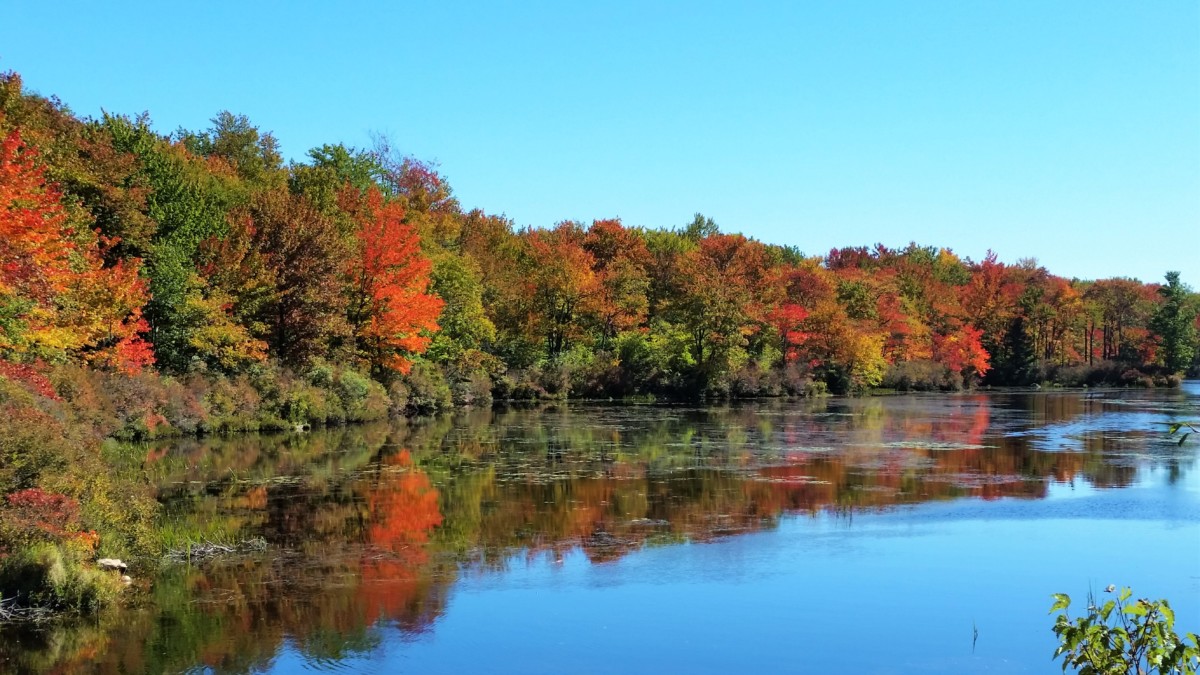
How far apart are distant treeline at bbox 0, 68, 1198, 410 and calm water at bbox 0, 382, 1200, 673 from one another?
6504 mm

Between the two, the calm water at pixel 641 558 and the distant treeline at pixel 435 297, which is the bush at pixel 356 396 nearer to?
the distant treeline at pixel 435 297

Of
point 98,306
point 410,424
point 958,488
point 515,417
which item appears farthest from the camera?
point 515,417

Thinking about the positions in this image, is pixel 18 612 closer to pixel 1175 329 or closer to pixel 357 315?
pixel 357 315

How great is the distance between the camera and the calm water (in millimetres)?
10594

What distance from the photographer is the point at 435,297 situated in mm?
43469

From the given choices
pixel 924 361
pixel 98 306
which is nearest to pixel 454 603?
pixel 98 306

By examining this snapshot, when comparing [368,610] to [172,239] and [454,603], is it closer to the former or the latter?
[454,603]

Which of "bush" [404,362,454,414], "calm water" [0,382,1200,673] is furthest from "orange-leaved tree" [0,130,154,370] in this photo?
"bush" [404,362,454,414]

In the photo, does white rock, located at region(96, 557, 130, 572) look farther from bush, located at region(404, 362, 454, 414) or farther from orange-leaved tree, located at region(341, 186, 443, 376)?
bush, located at region(404, 362, 454, 414)

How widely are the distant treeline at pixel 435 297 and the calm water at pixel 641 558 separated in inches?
256

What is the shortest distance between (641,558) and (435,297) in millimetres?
30251

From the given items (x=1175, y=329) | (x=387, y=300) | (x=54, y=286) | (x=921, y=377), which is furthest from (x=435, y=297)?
(x=1175, y=329)

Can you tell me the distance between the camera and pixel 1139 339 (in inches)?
3073

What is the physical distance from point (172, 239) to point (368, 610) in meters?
28.8
